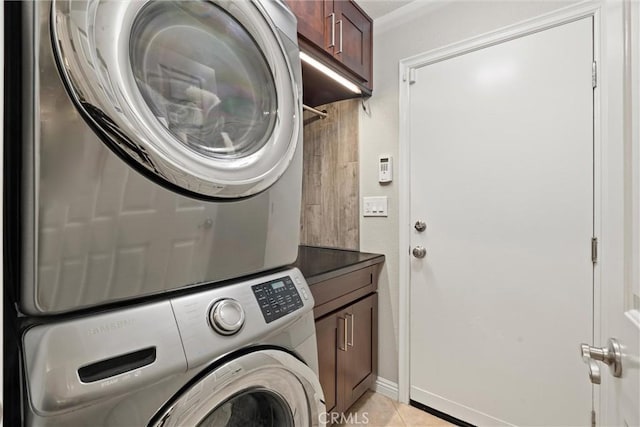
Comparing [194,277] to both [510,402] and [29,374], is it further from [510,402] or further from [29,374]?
[510,402]

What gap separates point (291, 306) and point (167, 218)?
411 millimetres

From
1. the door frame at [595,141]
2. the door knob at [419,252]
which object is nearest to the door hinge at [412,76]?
the door frame at [595,141]

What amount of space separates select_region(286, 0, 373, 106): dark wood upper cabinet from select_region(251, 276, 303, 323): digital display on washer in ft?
3.74

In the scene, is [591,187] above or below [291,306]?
above

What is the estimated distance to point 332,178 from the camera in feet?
6.73

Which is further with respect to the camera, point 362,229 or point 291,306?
point 362,229

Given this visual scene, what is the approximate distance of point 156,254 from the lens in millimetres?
588

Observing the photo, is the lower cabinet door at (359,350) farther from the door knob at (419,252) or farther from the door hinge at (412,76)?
the door hinge at (412,76)

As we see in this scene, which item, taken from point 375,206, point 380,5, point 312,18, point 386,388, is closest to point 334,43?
point 312,18

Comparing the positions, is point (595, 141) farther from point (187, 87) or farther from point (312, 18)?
point (187, 87)

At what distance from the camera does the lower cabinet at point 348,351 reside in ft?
4.47

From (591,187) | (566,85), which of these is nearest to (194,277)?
(591,187)

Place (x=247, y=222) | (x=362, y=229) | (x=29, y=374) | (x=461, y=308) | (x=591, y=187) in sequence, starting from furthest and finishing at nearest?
1. (x=362, y=229)
2. (x=461, y=308)
3. (x=591, y=187)
4. (x=247, y=222)
5. (x=29, y=374)

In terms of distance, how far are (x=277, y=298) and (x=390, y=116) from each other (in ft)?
4.68
